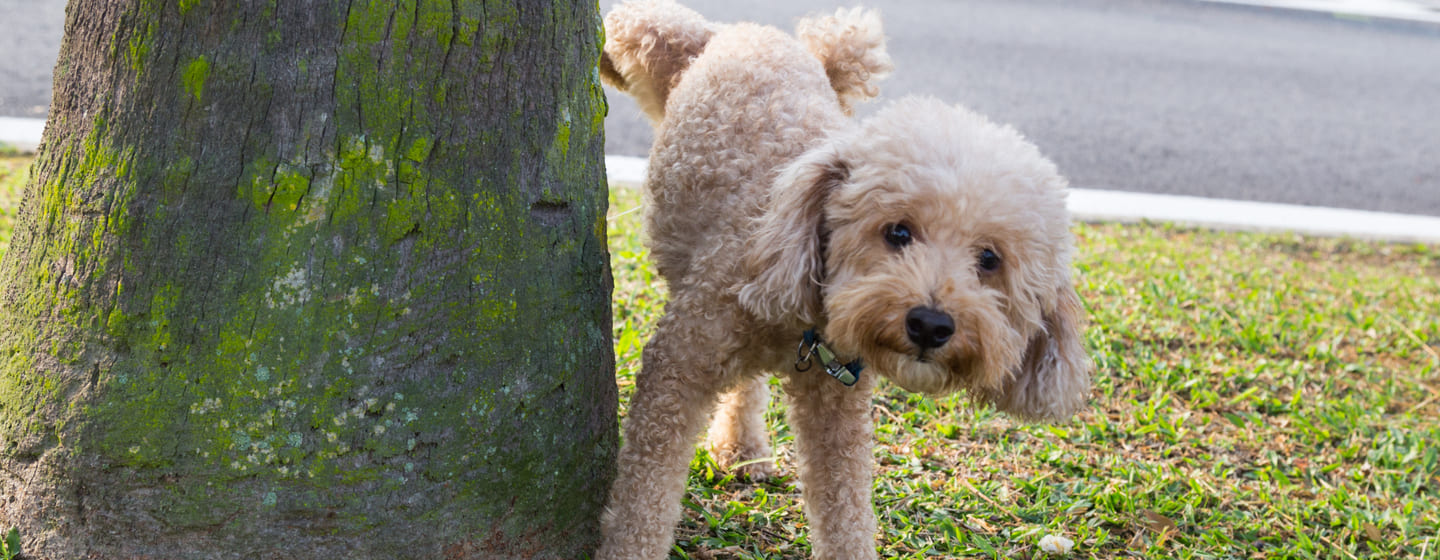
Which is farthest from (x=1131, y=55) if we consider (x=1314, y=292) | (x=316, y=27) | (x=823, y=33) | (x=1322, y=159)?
(x=316, y=27)

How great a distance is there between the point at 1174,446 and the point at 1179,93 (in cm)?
581

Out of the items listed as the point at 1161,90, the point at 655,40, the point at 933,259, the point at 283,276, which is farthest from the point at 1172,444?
the point at 1161,90

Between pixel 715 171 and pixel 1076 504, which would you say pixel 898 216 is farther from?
pixel 1076 504

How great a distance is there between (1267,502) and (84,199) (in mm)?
3536

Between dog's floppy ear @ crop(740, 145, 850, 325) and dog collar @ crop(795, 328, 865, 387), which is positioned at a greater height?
dog's floppy ear @ crop(740, 145, 850, 325)

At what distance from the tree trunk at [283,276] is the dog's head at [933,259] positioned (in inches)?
23.0

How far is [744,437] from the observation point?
3369 millimetres

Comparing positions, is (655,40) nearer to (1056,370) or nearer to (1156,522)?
(1056,370)

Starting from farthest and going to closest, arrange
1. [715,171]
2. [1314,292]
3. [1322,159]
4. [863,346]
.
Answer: [1322,159] → [1314,292] → [715,171] → [863,346]

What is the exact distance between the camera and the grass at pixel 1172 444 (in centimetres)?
317

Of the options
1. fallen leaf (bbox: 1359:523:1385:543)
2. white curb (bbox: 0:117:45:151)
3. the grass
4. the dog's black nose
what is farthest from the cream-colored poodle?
white curb (bbox: 0:117:45:151)

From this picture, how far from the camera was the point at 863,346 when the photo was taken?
2.28m

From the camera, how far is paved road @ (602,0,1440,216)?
23.9 ft

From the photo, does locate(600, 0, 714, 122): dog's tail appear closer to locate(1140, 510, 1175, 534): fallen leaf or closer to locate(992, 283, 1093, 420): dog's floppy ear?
locate(992, 283, 1093, 420): dog's floppy ear
